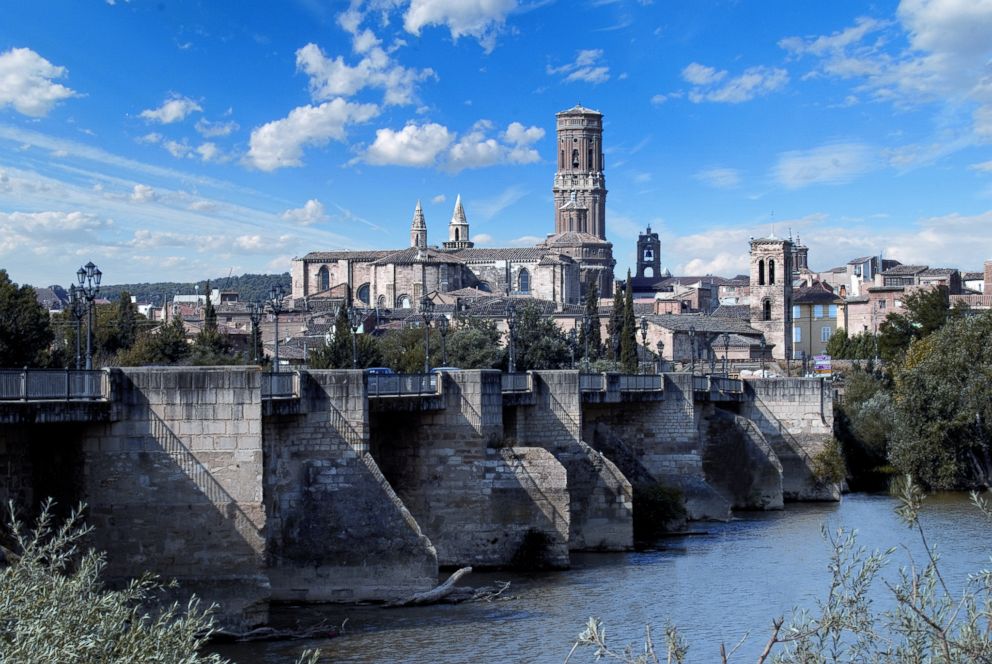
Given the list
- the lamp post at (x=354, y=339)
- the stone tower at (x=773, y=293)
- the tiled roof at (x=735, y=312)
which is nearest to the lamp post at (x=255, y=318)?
the lamp post at (x=354, y=339)

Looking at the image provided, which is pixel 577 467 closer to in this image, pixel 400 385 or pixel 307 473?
pixel 400 385

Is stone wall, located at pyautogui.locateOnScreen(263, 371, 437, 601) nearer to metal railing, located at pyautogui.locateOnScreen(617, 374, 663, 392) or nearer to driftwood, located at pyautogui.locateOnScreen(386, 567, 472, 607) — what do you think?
driftwood, located at pyautogui.locateOnScreen(386, 567, 472, 607)

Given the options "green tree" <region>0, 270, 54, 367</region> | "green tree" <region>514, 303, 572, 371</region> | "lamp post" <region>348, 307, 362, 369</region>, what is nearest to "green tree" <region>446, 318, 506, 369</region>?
"green tree" <region>514, 303, 572, 371</region>

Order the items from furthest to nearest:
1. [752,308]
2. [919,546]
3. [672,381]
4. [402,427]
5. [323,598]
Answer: [752,308]
[672,381]
[919,546]
[402,427]
[323,598]

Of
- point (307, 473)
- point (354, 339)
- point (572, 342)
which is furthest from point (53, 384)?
point (572, 342)

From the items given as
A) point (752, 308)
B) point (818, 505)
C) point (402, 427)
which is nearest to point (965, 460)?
point (818, 505)

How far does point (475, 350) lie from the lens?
77.1 m

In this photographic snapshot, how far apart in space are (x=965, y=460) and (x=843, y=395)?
15.2 meters

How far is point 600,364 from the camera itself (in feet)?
259

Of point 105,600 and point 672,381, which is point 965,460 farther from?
point 105,600

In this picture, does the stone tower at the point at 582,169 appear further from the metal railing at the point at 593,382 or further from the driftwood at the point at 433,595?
the driftwood at the point at 433,595

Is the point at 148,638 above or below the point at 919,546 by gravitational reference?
above

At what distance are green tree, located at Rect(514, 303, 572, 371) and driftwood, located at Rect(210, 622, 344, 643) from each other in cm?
5845

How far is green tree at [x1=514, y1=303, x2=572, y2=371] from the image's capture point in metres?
81.8
